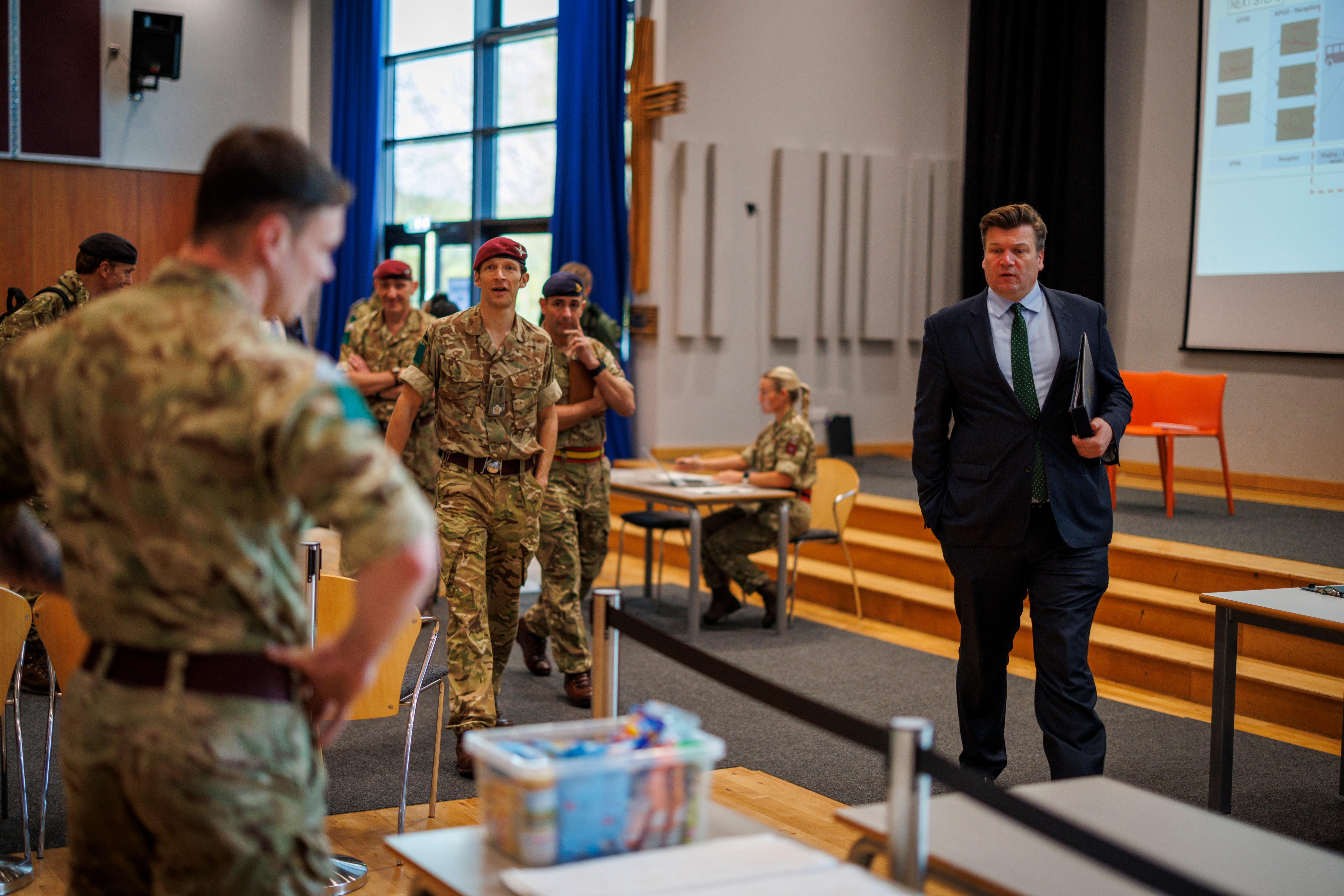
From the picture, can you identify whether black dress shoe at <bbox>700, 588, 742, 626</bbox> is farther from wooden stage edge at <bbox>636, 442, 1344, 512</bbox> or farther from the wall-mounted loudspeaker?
the wall-mounted loudspeaker

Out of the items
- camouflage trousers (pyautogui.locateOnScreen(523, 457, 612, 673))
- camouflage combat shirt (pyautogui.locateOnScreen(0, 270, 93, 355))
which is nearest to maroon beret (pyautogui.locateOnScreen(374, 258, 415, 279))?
camouflage trousers (pyautogui.locateOnScreen(523, 457, 612, 673))

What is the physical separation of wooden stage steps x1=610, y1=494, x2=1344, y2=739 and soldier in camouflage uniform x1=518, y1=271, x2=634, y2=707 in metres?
1.67

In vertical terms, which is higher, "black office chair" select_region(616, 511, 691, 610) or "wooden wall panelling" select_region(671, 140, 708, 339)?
"wooden wall panelling" select_region(671, 140, 708, 339)

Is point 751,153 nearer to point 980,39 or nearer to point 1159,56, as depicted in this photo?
point 980,39

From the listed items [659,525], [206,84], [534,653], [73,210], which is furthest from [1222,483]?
[73,210]

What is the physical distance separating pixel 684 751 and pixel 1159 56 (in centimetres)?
855

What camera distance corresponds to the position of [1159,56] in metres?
8.66

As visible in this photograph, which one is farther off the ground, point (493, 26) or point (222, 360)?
point (493, 26)

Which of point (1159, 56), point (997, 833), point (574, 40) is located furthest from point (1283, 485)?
point (997, 833)

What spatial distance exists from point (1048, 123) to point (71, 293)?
288 inches

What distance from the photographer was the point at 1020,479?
3.30 metres

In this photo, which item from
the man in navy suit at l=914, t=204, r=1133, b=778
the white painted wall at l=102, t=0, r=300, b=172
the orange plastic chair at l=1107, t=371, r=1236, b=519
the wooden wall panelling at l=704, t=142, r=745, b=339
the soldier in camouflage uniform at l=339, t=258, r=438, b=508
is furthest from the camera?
the white painted wall at l=102, t=0, r=300, b=172

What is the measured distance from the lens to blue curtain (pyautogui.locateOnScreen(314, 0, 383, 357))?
1127 centimetres

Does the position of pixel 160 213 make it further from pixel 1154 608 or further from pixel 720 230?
pixel 1154 608
